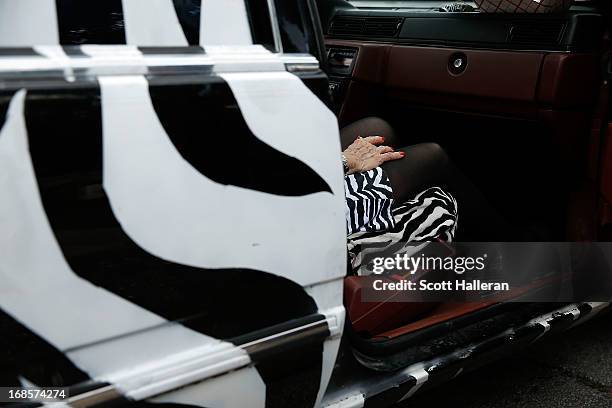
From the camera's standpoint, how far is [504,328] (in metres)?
1.95

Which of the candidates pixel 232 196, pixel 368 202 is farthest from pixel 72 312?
pixel 368 202

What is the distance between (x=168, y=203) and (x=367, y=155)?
115 centimetres

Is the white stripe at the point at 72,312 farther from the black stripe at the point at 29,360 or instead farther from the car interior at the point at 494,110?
the car interior at the point at 494,110

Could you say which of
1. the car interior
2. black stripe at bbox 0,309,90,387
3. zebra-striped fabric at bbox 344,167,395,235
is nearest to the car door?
black stripe at bbox 0,309,90,387

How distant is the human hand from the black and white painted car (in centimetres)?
76

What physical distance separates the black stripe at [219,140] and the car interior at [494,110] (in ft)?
1.86

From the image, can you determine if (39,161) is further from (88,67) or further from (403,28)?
(403,28)

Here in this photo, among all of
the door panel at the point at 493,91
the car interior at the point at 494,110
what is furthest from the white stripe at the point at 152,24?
the door panel at the point at 493,91

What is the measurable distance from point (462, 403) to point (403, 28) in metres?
1.63

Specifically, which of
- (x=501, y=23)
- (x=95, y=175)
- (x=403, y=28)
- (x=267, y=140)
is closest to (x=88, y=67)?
(x=95, y=175)

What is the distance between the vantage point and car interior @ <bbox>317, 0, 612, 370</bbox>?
6.35 ft

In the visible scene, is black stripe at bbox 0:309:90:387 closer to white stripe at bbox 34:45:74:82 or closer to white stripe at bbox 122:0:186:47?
white stripe at bbox 34:45:74:82

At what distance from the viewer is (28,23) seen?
1.04 m

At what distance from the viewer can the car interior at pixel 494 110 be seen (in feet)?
6.35
